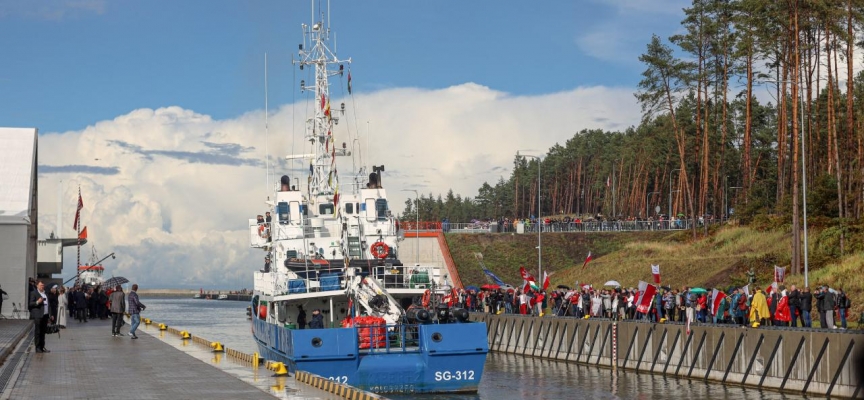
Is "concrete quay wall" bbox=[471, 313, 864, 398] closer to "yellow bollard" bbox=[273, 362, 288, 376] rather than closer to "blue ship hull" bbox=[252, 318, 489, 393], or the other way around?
"blue ship hull" bbox=[252, 318, 489, 393]

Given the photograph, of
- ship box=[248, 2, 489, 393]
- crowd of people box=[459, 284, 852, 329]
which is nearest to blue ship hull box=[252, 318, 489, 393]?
ship box=[248, 2, 489, 393]

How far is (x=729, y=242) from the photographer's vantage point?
65.3m

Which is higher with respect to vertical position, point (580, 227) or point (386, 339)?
point (580, 227)

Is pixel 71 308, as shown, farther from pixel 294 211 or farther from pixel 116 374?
pixel 116 374

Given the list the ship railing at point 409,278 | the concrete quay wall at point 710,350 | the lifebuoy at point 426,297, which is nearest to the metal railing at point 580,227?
the concrete quay wall at point 710,350

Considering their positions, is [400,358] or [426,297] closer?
[400,358]

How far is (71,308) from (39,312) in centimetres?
3464

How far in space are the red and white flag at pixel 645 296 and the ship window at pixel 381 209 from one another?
1060cm

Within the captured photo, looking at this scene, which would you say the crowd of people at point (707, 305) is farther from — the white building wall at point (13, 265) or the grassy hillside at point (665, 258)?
the white building wall at point (13, 265)

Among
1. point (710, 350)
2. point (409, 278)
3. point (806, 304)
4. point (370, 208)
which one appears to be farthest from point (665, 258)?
point (409, 278)

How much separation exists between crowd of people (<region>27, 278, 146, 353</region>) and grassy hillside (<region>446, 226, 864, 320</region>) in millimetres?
26859

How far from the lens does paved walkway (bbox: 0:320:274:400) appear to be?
66.6 ft

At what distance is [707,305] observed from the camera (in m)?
38.3

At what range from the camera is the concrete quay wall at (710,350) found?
27734 millimetres
